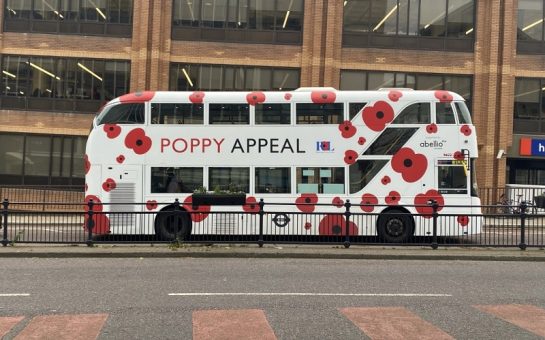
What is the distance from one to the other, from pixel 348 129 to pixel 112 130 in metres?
6.23

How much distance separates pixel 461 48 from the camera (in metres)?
24.8

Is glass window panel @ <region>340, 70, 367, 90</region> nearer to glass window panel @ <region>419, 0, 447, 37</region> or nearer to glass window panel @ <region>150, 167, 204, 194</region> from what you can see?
glass window panel @ <region>419, 0, 447, 37</region>

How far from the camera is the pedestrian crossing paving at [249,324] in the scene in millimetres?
5520

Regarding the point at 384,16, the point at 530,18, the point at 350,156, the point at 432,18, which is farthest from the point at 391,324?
the point at 530,18

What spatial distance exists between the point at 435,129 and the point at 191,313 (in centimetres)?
901

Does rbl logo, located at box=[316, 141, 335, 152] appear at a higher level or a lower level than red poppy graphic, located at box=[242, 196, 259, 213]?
higher

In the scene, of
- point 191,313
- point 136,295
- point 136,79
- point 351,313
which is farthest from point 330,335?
point 136,79

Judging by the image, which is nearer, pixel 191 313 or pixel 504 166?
pixel 191 313

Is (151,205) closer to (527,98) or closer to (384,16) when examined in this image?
(384,16)

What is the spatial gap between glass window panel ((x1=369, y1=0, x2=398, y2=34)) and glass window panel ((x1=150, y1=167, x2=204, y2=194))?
15.0 meters

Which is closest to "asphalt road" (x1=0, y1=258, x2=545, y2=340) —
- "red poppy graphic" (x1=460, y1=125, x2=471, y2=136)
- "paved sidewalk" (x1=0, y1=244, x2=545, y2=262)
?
"paved sidewalk" (x1=0, y1=244, x2=545, y2=262)

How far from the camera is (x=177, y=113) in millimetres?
13383

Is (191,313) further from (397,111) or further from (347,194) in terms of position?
(397,111)

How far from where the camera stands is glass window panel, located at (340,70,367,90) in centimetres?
2450
